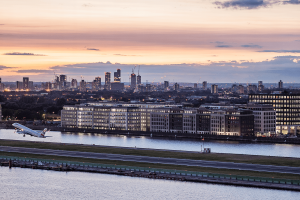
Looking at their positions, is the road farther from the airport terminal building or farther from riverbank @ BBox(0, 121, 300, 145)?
the airport terminal building

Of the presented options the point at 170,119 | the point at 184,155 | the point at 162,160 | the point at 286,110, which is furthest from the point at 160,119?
the point at 162,160

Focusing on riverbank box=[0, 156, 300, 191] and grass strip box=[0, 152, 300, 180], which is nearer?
riverbank box=[0, 156, 300, 191]

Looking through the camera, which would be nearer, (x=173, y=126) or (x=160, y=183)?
(x=160, y=183)

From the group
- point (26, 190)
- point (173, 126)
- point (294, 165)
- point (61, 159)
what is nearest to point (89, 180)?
point (26, 190)

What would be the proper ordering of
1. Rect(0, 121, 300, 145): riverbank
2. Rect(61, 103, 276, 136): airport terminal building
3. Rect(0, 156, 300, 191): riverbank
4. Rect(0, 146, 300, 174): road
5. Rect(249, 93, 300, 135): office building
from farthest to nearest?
Rect(249, 93, 300, 135): office building → Rect(61, 103, 276, 136): airport terminal building → Rect(0, 121, 300, 145): riverbank → Rect(0, 146, 300, 174): road → Rect(0, 156, 300, 191): riverbank

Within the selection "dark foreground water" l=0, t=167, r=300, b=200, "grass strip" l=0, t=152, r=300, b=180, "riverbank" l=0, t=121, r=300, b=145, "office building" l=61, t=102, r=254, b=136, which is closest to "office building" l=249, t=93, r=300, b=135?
"office building" l=61, t=102, r=254, b=136

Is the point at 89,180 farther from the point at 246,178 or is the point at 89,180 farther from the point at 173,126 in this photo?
the point at 173,126

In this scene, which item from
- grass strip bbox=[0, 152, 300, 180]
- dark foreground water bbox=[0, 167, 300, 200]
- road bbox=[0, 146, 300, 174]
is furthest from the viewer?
road bbox=[0, 146, 300, 174]

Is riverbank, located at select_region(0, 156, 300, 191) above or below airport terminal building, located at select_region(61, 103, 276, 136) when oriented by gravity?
below
